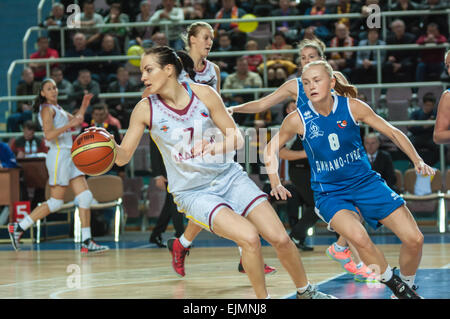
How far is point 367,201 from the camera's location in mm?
4727

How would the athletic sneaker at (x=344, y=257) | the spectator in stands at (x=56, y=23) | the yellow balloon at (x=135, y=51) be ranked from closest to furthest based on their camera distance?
1. the athletic sneaker at (x=344, y=257)
2. the yellow balloon at (x=135, y=51)
3. the spectator in stands at (x=56, y=23)

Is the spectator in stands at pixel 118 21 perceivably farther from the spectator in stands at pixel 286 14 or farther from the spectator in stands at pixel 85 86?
the spectator in stands at pixel 286 14

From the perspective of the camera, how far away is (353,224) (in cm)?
455

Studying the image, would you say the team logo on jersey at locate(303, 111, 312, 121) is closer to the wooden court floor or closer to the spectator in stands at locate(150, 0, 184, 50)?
the wooden court floor

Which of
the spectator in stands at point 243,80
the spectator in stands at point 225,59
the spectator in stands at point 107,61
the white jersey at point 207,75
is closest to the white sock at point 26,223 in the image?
the white jersey at point 207,75

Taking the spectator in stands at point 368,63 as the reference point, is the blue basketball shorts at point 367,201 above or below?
below

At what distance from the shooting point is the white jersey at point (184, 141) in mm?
4457

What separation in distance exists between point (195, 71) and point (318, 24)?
6.66 meters

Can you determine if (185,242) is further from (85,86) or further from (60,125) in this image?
(85,86)

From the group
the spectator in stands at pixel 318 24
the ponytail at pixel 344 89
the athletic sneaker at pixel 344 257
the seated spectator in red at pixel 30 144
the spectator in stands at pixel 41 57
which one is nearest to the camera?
the ponytail at pixel 344 89

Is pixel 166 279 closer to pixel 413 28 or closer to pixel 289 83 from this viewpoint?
pixel 289 83

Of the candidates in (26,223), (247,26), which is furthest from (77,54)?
(26,223)

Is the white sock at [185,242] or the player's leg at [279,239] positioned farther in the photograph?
the white sock at [185,242]

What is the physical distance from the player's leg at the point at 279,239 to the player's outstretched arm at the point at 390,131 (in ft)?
3.07
